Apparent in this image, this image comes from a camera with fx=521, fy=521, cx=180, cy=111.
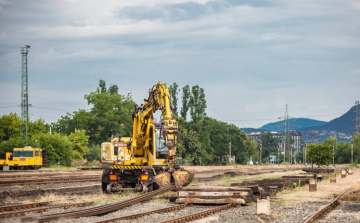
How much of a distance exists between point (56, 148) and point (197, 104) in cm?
4594

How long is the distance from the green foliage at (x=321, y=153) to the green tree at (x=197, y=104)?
6252 centimetres

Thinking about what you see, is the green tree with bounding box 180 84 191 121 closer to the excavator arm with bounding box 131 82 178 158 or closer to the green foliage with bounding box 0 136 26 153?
the green foliage with bounding box 0 136 26 153

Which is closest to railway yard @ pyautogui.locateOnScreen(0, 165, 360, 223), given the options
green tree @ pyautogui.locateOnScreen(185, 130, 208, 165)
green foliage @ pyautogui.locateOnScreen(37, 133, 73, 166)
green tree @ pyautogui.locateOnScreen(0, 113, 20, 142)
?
green foliage @ pyautogui.locateOnScreen(37, 133, 73, 166)

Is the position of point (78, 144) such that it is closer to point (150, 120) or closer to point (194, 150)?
point (194, 150)

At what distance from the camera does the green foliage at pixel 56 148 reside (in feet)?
232

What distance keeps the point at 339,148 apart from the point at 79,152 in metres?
78.9

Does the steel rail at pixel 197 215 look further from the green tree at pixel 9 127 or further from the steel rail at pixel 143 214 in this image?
the green tree at pixel 9 127

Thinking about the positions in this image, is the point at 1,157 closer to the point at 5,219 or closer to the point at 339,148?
the point at 5,219

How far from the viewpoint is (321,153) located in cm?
4828

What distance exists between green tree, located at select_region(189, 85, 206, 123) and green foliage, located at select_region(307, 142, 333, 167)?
6252 centimetres

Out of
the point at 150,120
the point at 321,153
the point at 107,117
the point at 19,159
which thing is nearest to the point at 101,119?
the point at 107,117

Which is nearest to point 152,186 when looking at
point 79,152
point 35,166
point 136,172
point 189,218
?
point 136,172

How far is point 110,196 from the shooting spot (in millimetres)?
22641

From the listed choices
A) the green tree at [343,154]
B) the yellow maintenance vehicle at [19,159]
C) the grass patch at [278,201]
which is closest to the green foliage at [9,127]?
the yellow maintenance vehicle at [19,159]
